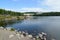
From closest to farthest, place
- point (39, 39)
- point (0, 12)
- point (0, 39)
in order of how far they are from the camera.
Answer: point (0, 39) < point (39, 39) < point (0, 12)

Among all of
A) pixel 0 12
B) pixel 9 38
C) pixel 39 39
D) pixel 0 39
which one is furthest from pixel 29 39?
pixel 0 12

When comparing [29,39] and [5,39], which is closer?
[5,39]

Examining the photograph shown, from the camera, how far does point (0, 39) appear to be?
17609 mm

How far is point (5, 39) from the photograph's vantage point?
17.9m

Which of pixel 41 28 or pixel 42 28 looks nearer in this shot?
pixel 42 28

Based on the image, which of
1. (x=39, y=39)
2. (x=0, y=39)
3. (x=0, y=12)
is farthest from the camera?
(x=0, y=12)

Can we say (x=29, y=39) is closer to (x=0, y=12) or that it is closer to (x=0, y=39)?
(x=0, y=39)

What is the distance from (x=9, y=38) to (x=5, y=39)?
0.79 meters

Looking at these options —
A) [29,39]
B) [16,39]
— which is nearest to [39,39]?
[29,39]

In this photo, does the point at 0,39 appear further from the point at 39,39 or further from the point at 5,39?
the point at 39,39

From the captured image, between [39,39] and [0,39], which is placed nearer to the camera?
[0,39]

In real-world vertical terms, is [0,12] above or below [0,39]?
below

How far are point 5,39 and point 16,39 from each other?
1.53 meters

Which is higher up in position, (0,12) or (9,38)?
(9,38)
